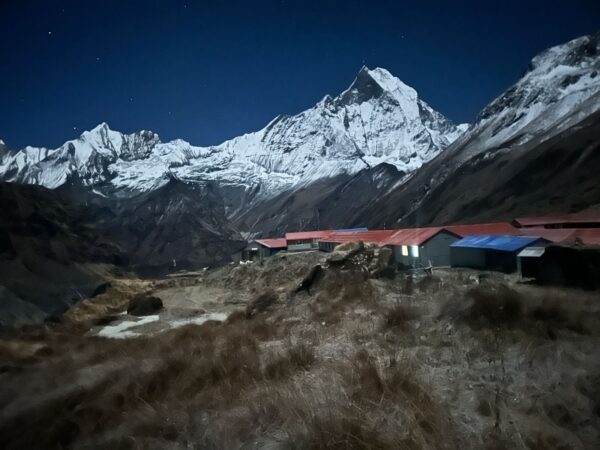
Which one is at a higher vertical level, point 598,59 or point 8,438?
point 598,59

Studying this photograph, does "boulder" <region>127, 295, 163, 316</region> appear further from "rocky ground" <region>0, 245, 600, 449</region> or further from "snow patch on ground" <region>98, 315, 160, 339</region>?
"rocky ground" <region>0, 245, 600, 449</region>

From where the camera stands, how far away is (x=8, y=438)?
614 cm

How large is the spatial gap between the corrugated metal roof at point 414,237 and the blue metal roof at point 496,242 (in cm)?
187

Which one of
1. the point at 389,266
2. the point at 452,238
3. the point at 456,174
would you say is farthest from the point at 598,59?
the point at 389,266

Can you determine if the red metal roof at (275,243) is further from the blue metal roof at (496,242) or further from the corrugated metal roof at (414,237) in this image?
the blue metal roof at (496,242)

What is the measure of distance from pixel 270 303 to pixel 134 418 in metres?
13.4

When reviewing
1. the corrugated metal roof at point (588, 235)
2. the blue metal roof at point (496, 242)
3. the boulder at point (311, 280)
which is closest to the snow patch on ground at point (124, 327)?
the boulder at point (311, 280)

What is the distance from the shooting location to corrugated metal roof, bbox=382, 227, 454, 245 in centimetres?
2965

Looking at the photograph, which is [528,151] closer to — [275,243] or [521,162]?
[521,162]

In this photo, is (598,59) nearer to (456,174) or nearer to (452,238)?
(456,174)

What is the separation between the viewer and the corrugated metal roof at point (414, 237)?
97.3 ft


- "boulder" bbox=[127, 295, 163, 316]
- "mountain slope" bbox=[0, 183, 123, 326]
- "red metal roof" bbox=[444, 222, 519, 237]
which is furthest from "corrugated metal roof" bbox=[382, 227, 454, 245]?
"mountain slope" bbox=[0, 183, 123, 326]

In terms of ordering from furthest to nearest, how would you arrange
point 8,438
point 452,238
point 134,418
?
1. point 452,238
2. point 8,438
3. point 134,418

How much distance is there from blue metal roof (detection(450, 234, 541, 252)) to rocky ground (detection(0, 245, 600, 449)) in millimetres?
15105
